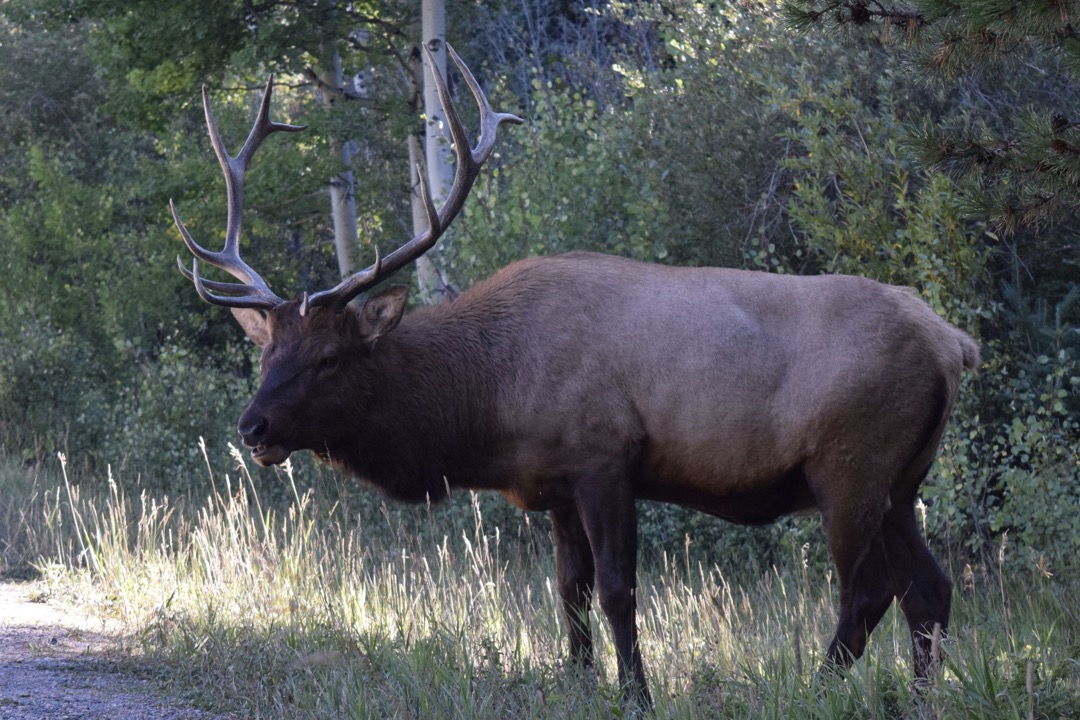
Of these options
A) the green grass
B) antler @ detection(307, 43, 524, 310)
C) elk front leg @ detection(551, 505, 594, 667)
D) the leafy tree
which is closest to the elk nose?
antler @ detection(307, 43, 524, 310)

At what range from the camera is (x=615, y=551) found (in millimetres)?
5379

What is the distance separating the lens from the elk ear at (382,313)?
19.4 feet

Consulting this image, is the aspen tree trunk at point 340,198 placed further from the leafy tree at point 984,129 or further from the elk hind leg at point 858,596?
the leafy tree at point 984,129

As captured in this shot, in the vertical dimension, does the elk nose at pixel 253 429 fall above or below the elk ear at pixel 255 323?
below

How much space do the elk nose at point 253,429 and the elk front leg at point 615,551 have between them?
1423 mm

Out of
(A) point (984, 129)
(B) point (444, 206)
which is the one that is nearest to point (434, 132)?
(B) point (444, 206)

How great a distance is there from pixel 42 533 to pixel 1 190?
12281 millimetres

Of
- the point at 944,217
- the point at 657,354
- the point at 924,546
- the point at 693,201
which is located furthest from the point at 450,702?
the point at 693,201

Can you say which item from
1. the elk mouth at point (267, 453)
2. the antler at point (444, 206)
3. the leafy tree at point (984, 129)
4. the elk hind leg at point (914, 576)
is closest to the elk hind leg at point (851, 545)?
the elk hind leg at point (914, 576)

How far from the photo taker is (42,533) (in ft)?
29.7

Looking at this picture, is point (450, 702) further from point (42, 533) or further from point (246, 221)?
point (246, 221)

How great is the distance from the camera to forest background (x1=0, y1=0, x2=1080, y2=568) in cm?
693

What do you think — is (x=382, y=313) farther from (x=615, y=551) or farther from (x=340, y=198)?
(x=340, y=198)

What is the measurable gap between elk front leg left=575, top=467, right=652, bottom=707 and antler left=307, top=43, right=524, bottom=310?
1.44m
